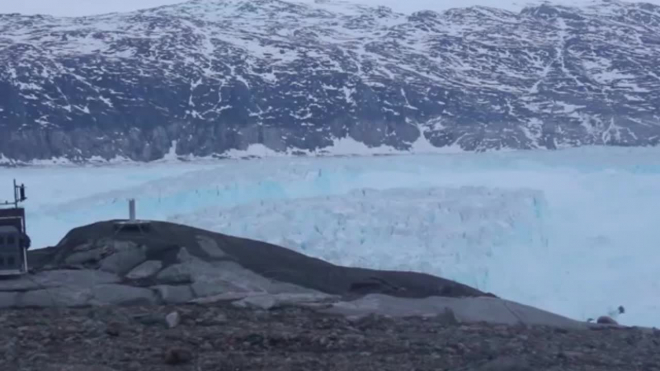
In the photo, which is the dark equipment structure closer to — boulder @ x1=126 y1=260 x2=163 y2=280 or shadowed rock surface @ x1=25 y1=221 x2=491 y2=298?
shadowed rock surface @ x1=25 y1=221 x2=491 y2=298

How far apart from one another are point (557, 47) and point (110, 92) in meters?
8.56

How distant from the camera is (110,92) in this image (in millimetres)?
20297

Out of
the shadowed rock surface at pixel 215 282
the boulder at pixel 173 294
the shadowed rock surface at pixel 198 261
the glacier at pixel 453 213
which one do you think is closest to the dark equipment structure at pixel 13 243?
the shadowed rock surface at pixel 215 282

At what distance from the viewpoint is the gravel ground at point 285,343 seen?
472 cm

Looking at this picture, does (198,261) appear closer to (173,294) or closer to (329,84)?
(173,294)

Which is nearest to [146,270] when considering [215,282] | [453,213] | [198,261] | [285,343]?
[198,261]

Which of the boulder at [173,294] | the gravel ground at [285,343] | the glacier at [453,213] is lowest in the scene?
the glacier at [453,213]

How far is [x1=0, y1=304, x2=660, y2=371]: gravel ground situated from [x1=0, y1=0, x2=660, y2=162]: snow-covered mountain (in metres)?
12.6

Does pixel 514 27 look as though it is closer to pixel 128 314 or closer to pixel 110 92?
pixel 110 92

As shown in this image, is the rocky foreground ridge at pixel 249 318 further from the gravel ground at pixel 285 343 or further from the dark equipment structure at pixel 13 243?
the dark equipment structure at pixel 13 243

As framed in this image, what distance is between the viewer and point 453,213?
10914 mm

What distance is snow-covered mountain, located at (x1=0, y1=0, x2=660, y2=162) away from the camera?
18.9 m

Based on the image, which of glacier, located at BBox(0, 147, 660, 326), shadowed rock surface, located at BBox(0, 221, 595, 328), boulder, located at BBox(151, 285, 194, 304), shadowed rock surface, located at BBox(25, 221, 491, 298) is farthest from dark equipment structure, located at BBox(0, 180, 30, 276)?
glacier, located at BBox(0, 147, 660, 326)

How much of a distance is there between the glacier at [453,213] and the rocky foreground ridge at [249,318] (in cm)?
226
